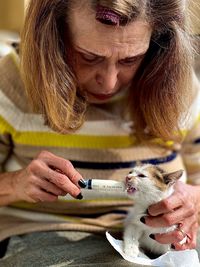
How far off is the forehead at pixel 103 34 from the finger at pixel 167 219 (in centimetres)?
31

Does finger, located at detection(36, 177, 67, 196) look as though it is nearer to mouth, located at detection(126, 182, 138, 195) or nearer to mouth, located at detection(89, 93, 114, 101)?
mouth, located at detection(126, 182, 138, 195)

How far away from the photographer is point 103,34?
37.0 inches

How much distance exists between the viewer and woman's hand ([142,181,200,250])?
0.98 m

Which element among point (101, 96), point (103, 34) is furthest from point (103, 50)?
point (101, 96)

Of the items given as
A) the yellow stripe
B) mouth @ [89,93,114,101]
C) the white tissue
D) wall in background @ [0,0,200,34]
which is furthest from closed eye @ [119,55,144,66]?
wall in background @ [0,0,200,34]

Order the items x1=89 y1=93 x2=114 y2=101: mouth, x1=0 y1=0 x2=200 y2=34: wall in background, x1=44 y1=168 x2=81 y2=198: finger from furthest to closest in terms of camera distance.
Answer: x1=0 y1=0 x2=200 y2=34: wall in background < x1=89 y1=93 x2=114 y2=101: mouth < x1=44 y1=168 x2=81 y2=198: finger

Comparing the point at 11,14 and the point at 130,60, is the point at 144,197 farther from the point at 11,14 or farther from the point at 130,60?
the point at 11,14

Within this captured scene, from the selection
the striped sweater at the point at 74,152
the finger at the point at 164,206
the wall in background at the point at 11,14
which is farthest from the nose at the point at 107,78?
the wall in background at the point at 11,14

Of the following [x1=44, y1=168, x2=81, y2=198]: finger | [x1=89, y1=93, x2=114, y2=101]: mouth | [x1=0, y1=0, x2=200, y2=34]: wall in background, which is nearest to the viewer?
[x1=44, y1=168, x2=81, y2=198]: finger

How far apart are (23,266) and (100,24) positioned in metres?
0.48

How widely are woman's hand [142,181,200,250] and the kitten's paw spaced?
0.05 metres

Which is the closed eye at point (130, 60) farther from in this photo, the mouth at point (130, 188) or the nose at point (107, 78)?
the mouth at point (130, 188)

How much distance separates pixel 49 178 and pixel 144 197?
180mm

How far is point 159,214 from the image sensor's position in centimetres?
98
